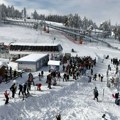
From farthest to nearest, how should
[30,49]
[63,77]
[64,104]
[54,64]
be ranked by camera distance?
[30,49] < [54,64] < [63,77] < [64,104]

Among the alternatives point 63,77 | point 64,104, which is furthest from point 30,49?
point 64,104

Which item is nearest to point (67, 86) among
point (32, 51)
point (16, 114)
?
point (16, 114)

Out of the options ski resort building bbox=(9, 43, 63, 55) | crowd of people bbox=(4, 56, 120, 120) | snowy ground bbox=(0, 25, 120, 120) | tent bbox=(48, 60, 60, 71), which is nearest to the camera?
snowy ground bbox=(0, 25, 120, 120)

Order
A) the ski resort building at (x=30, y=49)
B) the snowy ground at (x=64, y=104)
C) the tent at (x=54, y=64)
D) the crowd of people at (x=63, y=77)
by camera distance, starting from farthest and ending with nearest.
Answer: the ski resort building at (x=30, y=49), the tent at (x=54, y=64), the crowd of people at (x=63, y=77), the snowy ground at (x=64, y=104)

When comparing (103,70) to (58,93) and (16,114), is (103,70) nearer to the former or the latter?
(58,93)

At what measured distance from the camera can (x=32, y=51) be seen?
214 feet

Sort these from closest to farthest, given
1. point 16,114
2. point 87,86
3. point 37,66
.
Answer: point 16,114, point 87,86, point 37,66

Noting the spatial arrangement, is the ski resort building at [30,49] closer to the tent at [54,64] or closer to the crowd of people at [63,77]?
the crowd of people at [63,77]

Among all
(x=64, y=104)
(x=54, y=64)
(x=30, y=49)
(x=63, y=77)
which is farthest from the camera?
(x=30, y=49)

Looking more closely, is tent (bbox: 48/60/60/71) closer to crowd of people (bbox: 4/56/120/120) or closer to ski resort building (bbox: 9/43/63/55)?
crowd of people (bbox: 4/56/120/120)

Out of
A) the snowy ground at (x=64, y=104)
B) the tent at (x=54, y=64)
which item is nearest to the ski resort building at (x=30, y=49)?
the tent at (x=54, y=64)

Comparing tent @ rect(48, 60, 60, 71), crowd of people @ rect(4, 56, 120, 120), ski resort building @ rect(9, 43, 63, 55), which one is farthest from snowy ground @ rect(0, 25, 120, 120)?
ski resort building @ rect(9, 43, 63, 55)

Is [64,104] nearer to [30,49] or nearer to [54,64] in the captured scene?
[54,64]

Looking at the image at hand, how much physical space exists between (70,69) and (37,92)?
40.9 ft
